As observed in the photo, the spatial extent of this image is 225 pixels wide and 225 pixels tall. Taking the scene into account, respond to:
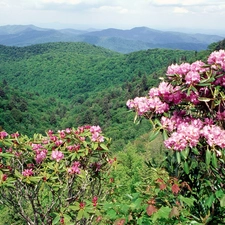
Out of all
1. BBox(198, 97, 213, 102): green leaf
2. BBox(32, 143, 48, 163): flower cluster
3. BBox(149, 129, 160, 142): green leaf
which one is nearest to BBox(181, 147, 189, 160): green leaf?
BBox(149, 129, 160, 142): green leaf

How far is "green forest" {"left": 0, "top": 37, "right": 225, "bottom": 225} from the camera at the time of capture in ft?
82.7

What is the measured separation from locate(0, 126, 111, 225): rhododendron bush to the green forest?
0.60 feet

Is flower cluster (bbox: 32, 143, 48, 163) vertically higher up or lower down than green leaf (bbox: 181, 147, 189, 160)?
lower down

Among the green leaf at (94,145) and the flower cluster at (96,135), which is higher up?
the flower cluster at (96,135)

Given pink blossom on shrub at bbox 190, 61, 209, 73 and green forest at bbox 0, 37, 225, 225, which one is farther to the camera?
green forest at bbox 0, 37, 225, 225

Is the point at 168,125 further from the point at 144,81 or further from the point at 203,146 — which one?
the point at 144,81

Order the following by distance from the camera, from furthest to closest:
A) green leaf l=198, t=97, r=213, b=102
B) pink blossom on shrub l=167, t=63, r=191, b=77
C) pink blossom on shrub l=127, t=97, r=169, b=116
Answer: pink blossom on shrub l=127, t=97, r=169, b=116 → pink blossom on shrub l=167, t=63, r=191, b=77 → green leaf l=198, t=97, r=213, b=102

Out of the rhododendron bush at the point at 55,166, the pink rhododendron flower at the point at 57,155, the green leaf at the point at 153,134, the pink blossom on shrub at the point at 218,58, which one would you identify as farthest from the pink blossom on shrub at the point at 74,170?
the pink blossom on shrub at the point at 218,58

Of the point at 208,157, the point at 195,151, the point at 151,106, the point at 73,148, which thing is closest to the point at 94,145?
the point at 73,148

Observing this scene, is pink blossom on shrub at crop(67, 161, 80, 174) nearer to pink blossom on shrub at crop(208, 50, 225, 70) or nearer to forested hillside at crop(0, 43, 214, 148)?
pink blossom on shrub at crop(208, 50, 225, 70)

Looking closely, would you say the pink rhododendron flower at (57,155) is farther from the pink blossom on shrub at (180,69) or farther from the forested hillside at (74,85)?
the forested hillside at (74,85)

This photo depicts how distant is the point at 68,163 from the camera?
420 centimetres

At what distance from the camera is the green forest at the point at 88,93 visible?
82.7 ft

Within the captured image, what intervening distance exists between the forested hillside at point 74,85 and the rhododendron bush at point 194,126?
52.7m
